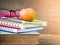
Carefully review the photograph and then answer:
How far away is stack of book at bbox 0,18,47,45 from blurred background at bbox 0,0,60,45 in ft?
1.29

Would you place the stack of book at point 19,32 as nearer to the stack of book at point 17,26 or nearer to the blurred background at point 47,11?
the stack of book at point 17,26

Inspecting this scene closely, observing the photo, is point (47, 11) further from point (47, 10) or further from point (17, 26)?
point (17, 26)

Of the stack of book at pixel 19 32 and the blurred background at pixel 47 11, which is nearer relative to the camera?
the stack of book at pixel 19 32

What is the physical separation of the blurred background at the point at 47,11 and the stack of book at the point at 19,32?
393 mm

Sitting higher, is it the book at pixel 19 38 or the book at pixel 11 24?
the book at pixel 11 24

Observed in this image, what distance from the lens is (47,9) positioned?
4.01ft

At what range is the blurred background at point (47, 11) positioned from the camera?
1.19 m

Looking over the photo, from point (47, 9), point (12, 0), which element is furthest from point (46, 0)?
point (12, 0)

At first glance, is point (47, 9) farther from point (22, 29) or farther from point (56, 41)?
point (22, 29)

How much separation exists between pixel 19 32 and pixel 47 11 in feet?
1.62

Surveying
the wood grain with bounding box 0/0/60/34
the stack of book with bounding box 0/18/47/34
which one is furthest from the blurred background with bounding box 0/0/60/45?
the stack of book with bounding box 0/18/47/34

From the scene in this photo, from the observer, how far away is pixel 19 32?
30.4 inches

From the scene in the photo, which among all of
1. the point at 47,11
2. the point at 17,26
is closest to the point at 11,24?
the point at 17,26

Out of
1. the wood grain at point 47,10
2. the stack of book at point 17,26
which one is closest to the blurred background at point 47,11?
the wood grain at point 47,10
